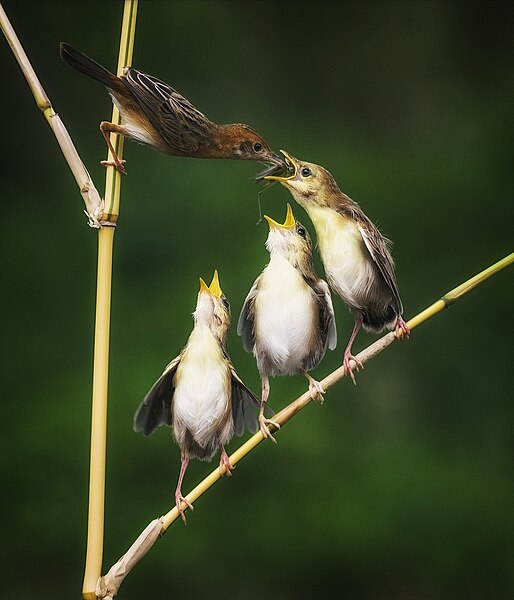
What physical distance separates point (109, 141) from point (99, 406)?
0.18m

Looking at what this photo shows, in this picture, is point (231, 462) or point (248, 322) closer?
point (231, 462)

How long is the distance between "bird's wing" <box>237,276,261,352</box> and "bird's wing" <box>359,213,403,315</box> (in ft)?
0.30

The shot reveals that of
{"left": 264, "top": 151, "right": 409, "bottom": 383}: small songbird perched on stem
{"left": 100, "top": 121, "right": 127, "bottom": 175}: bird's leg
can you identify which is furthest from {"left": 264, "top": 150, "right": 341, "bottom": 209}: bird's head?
{"left": 100, "top": 121, "right": 127, "bottom": 175}: bird's leg

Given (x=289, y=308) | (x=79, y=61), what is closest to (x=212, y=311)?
(x=289, y=308)

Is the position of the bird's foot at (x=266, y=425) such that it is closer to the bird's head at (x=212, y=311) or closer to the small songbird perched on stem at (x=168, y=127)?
the bird's head at (x=212, y=311)

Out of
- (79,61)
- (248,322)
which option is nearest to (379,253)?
(248,322)

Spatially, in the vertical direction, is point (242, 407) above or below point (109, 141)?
below

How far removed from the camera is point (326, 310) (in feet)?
2.12

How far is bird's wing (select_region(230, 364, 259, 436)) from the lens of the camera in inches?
25.2

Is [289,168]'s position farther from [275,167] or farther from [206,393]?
[206,393]

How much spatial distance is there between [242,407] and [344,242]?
138 mm

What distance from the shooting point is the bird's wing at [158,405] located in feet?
2.10

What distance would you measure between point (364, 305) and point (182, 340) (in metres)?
0.60

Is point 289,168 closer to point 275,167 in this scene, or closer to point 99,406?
point 275,167
